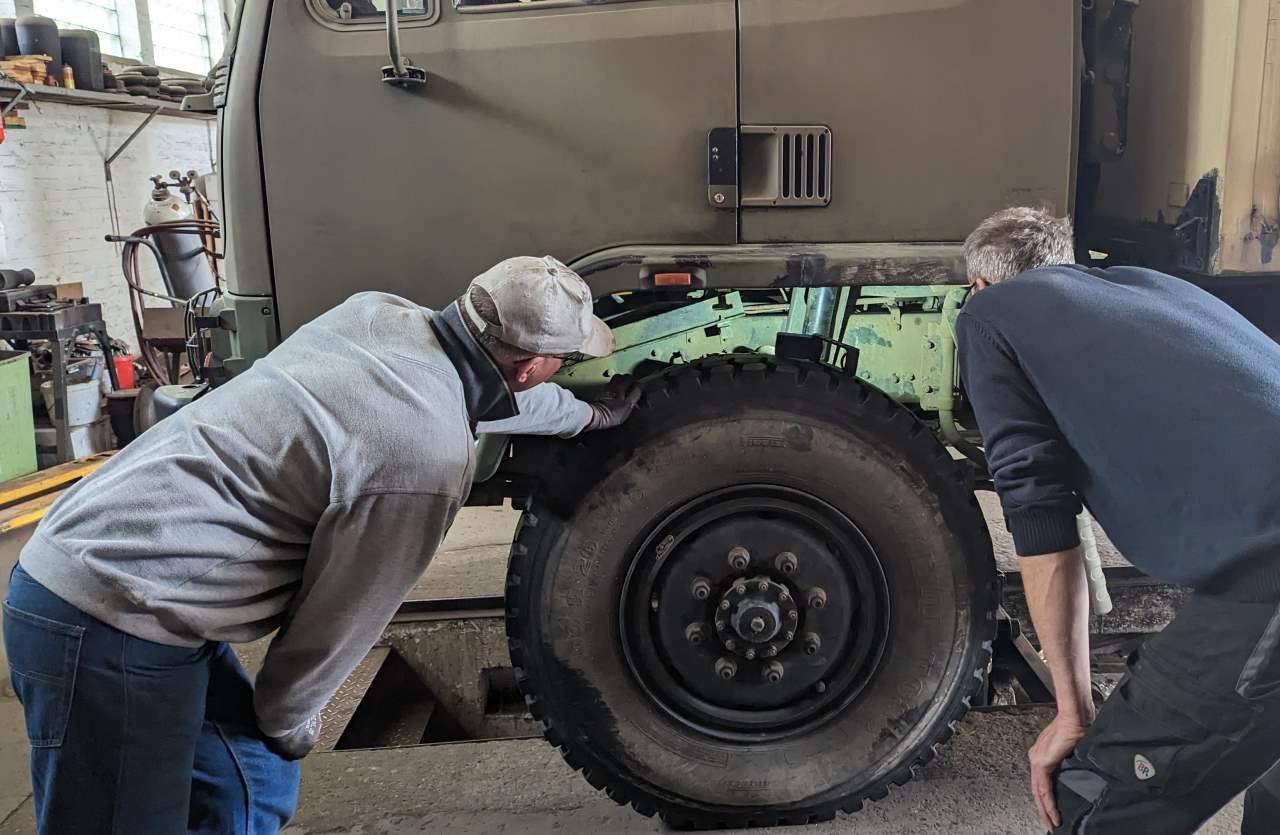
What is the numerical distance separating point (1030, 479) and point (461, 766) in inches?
76.1

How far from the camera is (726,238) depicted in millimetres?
2486

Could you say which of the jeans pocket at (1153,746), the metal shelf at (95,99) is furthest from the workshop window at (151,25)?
the jeans pocket at (1153,746)

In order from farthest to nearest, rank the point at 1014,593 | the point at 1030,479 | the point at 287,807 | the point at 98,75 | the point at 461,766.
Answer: the point at 98,75 → the point at 1014,593 → the point at 461,766 → the point at 287,807 → the point at 1030,479

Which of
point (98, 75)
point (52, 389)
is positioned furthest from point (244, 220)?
point (98, 75)

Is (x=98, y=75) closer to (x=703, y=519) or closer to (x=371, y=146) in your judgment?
(x=371, y=146)

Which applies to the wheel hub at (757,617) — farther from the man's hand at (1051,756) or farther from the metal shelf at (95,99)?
the metal shelf at (95,99)

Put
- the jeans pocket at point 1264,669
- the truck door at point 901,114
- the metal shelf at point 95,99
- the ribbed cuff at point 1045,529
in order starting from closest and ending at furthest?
1. the jeans pocket at point 1264,669
2. the ribbed cuff at point 1045,529
3. the truck door at point 901,114
4. the metal shelf at point 95,99

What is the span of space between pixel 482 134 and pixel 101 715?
1588 mm

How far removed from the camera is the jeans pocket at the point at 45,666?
1.59m

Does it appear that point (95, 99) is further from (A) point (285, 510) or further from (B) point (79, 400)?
(A) point (285, 510)

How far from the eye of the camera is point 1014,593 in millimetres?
3730

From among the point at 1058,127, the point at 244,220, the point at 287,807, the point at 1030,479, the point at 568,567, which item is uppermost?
the point at 1058,127

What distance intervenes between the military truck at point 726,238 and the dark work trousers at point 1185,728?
77cm

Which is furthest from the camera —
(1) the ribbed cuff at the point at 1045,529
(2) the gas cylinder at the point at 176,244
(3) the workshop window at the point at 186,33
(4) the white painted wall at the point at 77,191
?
(3) the workshop window at the point at 186,33
